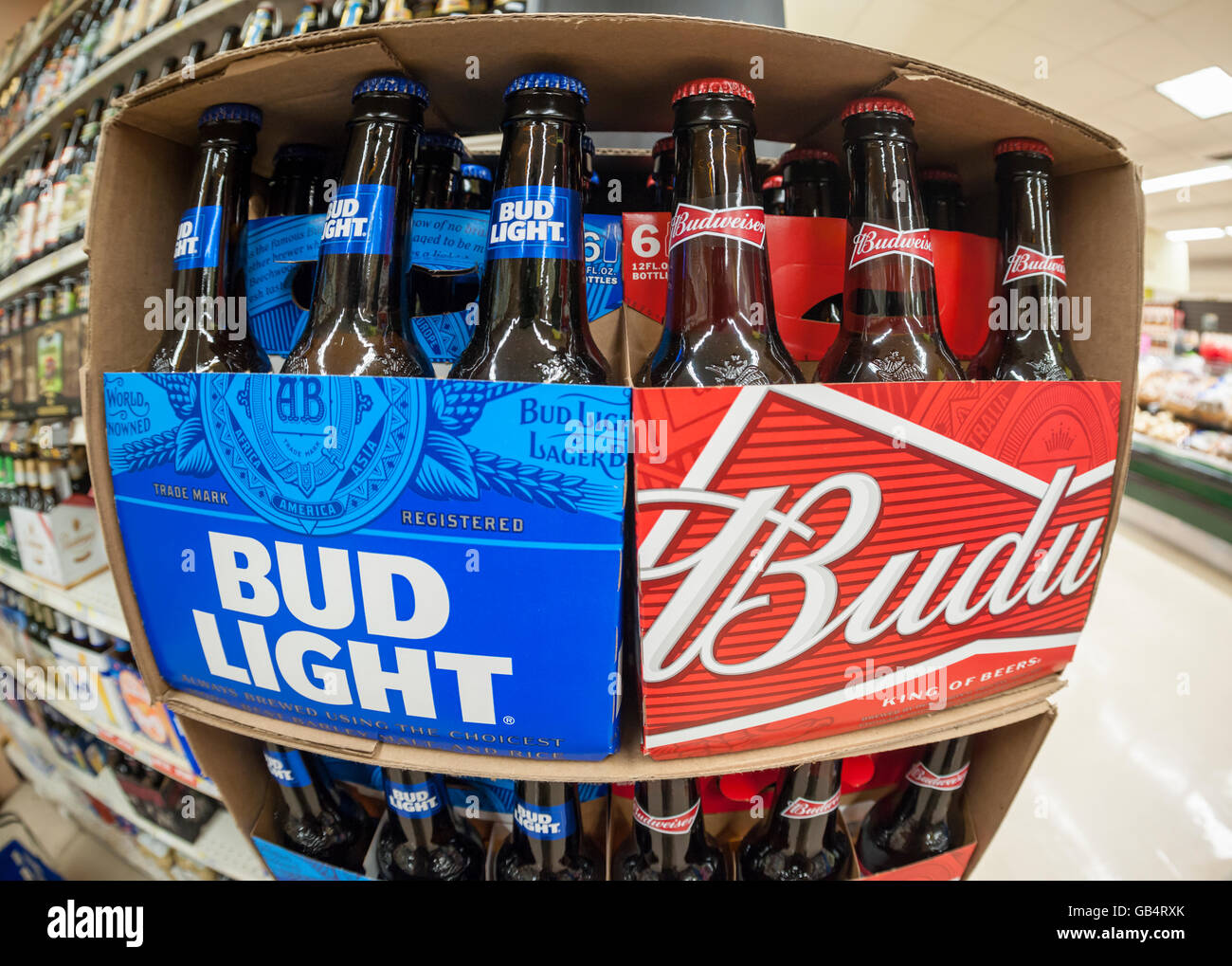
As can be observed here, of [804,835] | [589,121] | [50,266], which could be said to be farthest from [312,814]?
[50,266]

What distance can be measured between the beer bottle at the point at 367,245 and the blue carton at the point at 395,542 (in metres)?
0.11

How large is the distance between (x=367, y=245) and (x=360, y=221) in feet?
0.08

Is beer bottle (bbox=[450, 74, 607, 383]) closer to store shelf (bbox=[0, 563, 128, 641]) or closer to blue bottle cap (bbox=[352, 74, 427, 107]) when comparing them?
blue bottle cap (bbox=[352, 74, 427, 107])

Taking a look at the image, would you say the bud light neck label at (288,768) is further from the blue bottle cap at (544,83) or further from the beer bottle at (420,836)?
the blue bottle cap at (544,83)

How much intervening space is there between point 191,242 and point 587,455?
0.60m

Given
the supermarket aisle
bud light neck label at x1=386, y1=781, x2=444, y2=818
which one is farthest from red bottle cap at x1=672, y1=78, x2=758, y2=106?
the supermarket aisle

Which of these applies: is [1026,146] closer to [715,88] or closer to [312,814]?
[715,88]

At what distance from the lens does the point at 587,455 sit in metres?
0.52

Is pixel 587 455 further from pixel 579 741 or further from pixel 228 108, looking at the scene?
pixel 228 108

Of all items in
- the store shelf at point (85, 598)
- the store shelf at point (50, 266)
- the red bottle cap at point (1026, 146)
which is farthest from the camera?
the store shelf at point (50, 266)

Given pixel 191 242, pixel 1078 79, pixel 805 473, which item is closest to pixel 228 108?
pixel 191 242

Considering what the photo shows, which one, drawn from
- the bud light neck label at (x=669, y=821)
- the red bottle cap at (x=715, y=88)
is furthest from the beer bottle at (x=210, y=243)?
the bud light neck label at (x=669, y=821)

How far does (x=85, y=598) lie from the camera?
1469 millimetres

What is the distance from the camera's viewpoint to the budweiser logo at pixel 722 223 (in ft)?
2.07
